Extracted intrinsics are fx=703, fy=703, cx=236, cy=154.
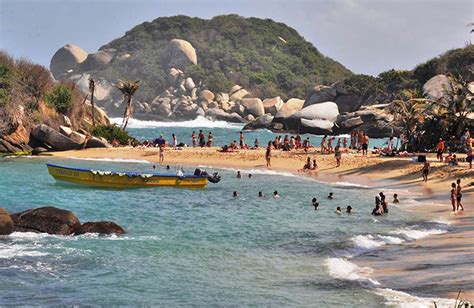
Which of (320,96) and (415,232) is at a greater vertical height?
(320,96)

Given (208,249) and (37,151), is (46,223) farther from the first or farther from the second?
(37,151)

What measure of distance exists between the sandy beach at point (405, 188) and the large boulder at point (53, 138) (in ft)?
4.35

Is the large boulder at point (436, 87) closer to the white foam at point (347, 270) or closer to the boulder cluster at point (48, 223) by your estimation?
the boulder cluster at point (48, 223)

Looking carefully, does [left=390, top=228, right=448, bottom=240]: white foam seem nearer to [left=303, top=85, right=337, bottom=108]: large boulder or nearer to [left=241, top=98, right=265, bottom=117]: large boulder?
[left=303, top=85, right=337, bottom=108]: large boulder

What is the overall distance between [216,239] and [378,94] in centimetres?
9524

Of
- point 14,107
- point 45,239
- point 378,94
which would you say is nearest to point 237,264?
point 45,239

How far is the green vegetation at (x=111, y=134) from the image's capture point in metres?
67.5

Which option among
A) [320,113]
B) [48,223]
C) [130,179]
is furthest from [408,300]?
[320,113]

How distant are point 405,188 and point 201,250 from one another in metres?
19.9

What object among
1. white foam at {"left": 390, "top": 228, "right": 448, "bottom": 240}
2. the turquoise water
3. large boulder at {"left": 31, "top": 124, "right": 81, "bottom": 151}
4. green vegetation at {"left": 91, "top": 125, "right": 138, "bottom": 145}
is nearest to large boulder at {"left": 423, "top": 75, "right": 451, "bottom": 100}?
green vegetation at {"left": 91, "top": 125, "right": 138, "bottom": 145}

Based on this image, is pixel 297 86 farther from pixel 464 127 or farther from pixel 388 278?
pixel 388 278

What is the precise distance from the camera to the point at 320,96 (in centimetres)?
11631

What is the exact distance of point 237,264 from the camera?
73.2ft

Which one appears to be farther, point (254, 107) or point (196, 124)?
point (254, 107)
